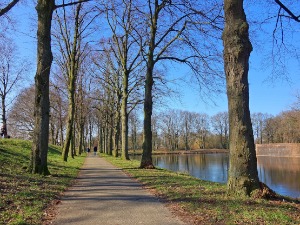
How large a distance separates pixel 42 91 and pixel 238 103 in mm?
7641

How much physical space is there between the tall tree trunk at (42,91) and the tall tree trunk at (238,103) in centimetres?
723

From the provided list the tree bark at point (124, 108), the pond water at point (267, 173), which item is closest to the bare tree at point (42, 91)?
the pond water at point (267, 173)

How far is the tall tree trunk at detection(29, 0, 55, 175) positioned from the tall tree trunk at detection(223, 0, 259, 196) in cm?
723

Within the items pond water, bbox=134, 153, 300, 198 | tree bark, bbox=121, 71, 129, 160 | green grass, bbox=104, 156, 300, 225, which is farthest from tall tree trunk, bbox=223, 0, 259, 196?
tree bark, bbox=121, 71, 129, 160

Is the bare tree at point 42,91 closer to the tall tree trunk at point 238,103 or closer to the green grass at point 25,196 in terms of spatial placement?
the green grass at point 25,196

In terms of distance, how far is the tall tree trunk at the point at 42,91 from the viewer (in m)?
12.3

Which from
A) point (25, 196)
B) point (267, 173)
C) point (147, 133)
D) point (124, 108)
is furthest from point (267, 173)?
point (25, 196)

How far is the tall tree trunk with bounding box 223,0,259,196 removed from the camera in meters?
7.80

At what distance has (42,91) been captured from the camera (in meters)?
12.4

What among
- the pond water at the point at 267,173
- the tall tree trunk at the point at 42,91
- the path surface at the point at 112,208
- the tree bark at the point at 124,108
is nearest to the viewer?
the path surface at the point at 112,208

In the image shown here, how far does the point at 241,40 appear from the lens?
8125 millimetres

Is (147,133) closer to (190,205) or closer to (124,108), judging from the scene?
(124,108)

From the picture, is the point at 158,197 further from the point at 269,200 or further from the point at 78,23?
the point at 78,23

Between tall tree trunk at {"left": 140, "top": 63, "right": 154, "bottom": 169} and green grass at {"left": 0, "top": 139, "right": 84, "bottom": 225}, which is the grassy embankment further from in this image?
tall tree trunk at {"left": 140, "top": 63, "right": 154, "bottom": 169}
